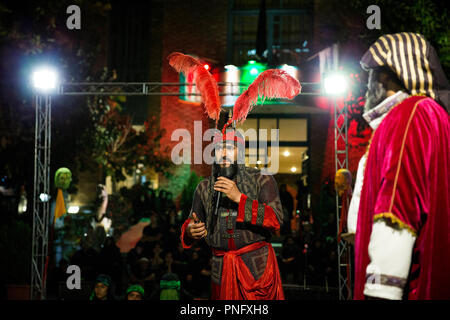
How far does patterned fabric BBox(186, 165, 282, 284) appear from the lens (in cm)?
372

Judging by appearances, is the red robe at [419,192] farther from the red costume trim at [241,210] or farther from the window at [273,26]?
the window at [273,26]

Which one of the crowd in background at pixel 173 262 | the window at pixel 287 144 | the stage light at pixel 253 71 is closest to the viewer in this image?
the crowd in background at pixel 173 262

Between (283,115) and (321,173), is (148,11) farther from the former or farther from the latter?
(321,173)

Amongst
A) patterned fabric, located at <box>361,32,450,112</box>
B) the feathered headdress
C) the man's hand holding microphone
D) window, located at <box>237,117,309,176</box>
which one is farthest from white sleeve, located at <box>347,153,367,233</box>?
window, located at <box>237,117,309,176</box>

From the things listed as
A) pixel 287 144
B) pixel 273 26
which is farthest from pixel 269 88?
pixel 273 26

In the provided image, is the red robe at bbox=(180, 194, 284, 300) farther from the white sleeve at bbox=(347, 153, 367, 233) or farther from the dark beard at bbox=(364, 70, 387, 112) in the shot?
the dark beard at bbox=(364, 70, 387, 112)

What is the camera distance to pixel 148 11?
1781 cm

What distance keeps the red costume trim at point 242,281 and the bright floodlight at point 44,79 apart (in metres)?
5.15

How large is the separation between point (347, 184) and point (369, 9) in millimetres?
4300

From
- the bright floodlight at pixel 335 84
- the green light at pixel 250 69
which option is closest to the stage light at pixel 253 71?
the green light at pixel 250 69

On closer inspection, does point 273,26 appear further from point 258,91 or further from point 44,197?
point 258,91

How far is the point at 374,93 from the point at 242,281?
6.66 ft

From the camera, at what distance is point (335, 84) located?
25.1 feet

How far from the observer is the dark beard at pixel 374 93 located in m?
2.09
